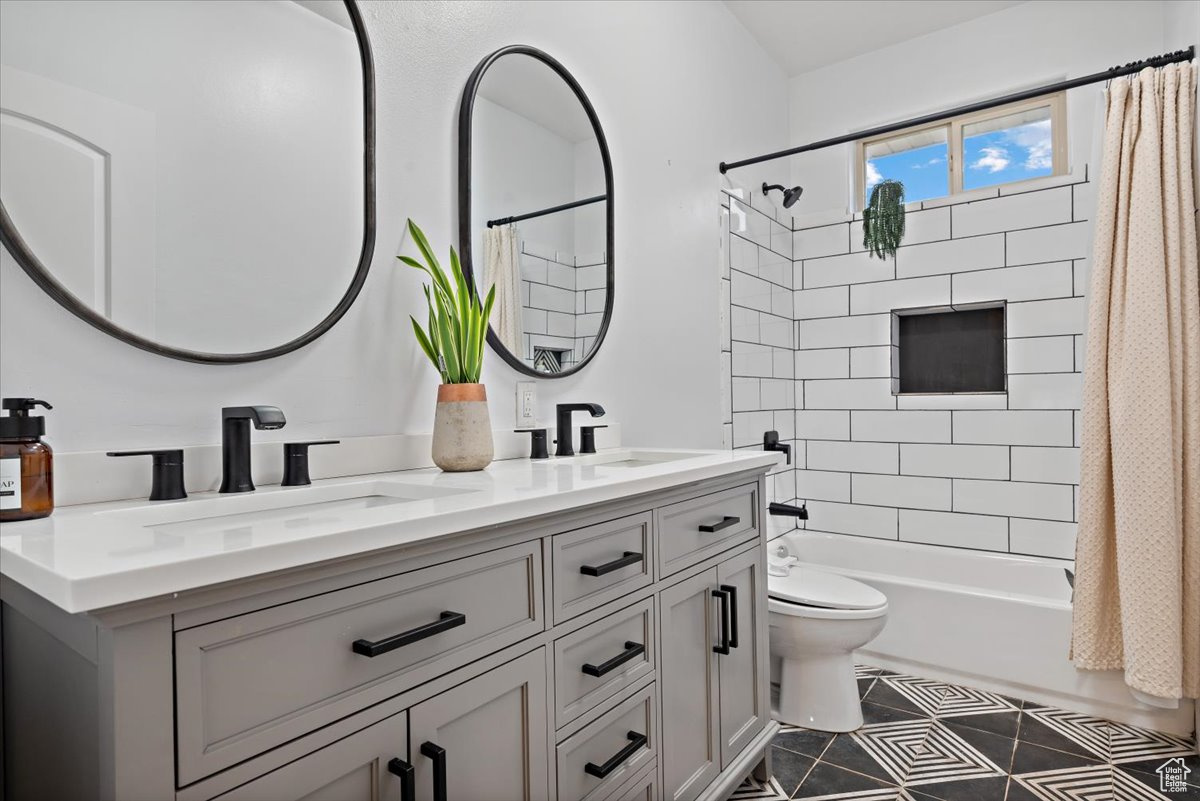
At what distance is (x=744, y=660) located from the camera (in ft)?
5.57

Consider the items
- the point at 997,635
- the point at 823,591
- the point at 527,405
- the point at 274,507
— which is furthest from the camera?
the point at 997,635

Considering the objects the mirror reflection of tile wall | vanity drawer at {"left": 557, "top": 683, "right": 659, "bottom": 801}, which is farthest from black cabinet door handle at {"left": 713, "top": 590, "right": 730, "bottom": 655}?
the mirror reflection of tile wall

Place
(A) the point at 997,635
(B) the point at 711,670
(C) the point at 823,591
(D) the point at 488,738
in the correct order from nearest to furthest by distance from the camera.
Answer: (D) the point at 488,738 < (B) the point at 711,670 < (C) the point at 823,591 < (A) the point at 997,635

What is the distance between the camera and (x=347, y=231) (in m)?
1.40

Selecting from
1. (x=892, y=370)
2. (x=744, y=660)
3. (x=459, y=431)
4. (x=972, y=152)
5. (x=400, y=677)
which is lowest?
(x=744, y=660)

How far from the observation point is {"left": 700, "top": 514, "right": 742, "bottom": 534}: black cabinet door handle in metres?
1.52

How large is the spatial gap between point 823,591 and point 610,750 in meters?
1.28

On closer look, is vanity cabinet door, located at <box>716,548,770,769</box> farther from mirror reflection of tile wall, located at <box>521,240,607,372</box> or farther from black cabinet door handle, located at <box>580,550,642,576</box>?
mirror reflection of tile wall, located at <box>521,240,607,372</box>

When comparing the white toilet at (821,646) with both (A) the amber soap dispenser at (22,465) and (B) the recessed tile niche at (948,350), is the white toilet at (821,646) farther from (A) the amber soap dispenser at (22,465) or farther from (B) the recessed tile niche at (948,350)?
(A) the amber soap dispenser at (22,465)

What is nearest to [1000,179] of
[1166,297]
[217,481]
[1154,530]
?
[1166,297]

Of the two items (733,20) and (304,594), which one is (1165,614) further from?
(733,20)

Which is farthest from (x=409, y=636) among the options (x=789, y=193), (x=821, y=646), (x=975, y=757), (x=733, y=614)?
(x=789, y=193)

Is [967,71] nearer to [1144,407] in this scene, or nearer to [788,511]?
[1144,407]

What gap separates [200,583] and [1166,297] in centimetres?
256
